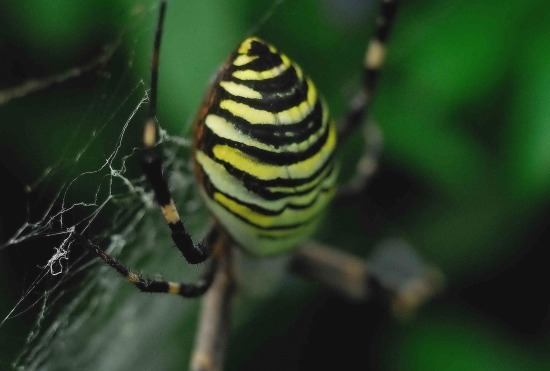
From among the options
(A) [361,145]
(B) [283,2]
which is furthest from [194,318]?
(B) [283,2]

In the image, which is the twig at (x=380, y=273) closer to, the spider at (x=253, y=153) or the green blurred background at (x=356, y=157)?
the green blurred background at (x=356, y=157)

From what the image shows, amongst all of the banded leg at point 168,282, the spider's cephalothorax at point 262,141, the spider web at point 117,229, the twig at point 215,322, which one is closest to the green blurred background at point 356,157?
the spider web at point 117,229

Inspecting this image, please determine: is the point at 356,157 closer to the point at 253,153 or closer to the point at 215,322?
the point at 215,322

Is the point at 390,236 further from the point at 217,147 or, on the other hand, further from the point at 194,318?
the point at 217,147

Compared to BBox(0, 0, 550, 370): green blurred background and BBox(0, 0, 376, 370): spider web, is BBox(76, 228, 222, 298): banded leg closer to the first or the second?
BBox(0, 0, 376, 370): spider web

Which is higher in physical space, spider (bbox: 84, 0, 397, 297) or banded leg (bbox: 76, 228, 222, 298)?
spider (bbox: 84, 0, 397, 297)

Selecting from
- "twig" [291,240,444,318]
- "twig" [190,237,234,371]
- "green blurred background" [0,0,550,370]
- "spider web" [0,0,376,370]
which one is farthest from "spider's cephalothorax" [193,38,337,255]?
"twig" [291,240,444,318]
